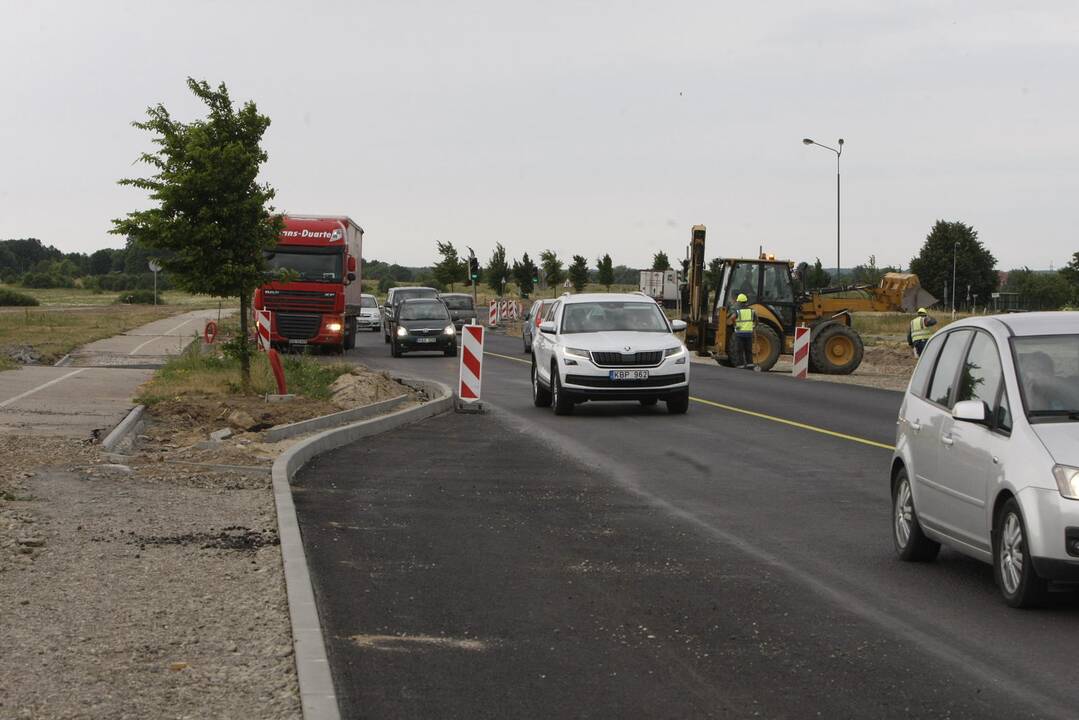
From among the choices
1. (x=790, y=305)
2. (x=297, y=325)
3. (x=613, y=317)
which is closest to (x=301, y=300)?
(x=297, y=325)

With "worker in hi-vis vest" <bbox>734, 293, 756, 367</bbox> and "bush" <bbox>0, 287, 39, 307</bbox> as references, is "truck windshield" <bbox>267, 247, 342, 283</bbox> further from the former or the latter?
"bush" <bbox>0, 287, 39, 307</bbox>

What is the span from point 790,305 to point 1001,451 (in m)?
28.4

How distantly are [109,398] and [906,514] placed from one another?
1525cm

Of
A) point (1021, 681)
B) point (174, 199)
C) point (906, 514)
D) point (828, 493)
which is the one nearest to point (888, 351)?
point (174, 199)

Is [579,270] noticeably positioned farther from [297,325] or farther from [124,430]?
[124,430]

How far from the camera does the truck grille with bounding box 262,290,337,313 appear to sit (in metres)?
39.3

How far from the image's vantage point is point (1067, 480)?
283 inches

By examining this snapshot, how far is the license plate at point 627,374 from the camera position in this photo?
21.0 metres

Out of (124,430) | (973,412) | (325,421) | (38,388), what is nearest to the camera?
(973,412)

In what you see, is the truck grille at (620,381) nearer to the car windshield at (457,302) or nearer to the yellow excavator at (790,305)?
the yellow excavator at (790,305)

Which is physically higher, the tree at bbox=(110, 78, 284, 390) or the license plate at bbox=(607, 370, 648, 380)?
the tree at bbox=(110, 78, 284, 390)

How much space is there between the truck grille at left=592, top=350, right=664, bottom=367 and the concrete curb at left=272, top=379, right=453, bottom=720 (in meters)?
4.88

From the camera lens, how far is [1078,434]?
7406 mm

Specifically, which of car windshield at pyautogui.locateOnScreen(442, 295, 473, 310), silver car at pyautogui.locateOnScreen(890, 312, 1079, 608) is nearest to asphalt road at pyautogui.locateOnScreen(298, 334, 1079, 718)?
silver car at pyautogui.locateOnScreen(890, 312, 1079, 608)
